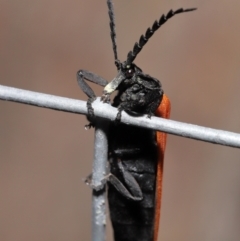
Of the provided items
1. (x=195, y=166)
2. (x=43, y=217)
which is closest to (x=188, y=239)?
(x=195, y=166)

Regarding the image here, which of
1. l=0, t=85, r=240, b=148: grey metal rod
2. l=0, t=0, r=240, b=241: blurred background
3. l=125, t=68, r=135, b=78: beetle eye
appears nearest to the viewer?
l=0, t=85, r=240, b=148: grey metal rod

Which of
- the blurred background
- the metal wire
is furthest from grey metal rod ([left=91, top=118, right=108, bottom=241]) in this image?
the blurred background

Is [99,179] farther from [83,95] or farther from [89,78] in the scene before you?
[83,95]

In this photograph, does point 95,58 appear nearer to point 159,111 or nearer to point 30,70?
point 30,70

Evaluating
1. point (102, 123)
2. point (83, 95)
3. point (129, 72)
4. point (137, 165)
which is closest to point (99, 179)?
point (102, 123)

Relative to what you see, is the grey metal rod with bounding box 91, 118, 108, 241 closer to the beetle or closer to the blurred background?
the beetle

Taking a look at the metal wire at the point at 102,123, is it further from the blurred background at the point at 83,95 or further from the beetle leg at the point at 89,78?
the blurred background at the point at 83,95

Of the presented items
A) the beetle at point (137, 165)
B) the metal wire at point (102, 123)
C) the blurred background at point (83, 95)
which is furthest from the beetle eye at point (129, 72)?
the blurred background at point (83, 95)
